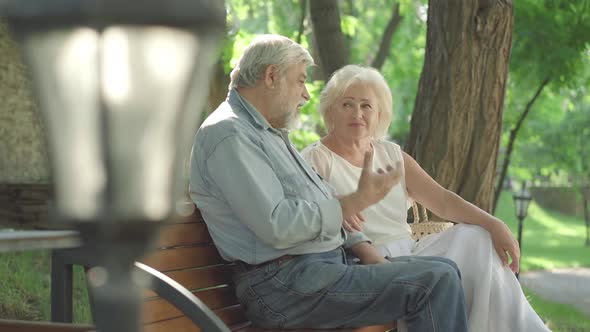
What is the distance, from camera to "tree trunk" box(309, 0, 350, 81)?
317 inches

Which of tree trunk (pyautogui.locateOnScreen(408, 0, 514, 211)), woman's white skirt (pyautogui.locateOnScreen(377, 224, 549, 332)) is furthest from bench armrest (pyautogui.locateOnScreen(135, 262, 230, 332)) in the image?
tree trunk (pyautogui.locateOnScreen(408, 0, 514, 211))

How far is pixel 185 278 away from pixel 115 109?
234 cm

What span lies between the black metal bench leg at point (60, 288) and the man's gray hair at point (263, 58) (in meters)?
0.89

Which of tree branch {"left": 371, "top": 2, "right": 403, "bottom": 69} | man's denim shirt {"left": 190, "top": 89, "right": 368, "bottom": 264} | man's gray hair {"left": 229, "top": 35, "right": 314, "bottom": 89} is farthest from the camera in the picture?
tree branch {"left": 371, "top": 2, "right": 403, "bottom": 69}

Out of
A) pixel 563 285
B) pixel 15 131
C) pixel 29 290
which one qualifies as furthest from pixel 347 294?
pixel 563 285

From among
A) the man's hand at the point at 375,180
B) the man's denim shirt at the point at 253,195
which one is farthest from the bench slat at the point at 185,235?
the man's hand at the point at 375,180

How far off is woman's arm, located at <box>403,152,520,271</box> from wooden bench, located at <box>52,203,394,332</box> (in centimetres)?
82

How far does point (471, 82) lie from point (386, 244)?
6.81ft

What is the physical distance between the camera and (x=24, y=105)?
6.55 m

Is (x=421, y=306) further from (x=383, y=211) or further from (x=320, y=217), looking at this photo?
(x=383, y=211)

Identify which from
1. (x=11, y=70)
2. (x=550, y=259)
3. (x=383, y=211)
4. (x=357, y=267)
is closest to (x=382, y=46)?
(x=550, y=259)

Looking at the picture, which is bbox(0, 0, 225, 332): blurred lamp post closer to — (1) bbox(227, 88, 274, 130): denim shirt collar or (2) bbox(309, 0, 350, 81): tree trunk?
(1) bbox(227, 88, 274, 130): denim shirt collar

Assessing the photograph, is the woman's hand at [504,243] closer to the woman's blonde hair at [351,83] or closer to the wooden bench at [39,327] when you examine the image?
the woman's blonde hair at [351,83]

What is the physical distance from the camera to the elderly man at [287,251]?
9.57 ft
